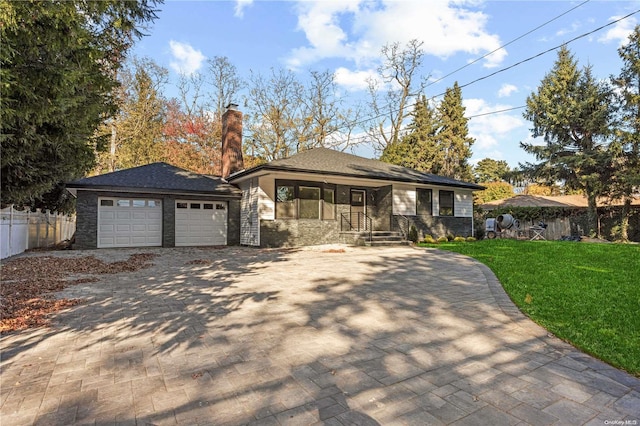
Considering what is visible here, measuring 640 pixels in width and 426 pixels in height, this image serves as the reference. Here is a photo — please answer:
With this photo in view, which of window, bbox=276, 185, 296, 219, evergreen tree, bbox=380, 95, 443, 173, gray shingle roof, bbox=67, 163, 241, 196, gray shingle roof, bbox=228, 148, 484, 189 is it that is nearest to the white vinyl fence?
gray shingle roof, bbox=67, 163, 241, 196

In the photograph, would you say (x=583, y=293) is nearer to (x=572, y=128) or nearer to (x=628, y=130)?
(x=628, y=130)

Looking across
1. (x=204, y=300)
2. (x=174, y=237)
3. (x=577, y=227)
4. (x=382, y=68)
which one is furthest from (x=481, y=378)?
(x=382, y=68)

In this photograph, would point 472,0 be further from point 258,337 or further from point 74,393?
point 74,393

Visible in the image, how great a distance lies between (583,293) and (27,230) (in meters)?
16.1

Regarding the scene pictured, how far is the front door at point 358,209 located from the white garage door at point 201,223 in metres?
5.83

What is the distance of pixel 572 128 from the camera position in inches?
859

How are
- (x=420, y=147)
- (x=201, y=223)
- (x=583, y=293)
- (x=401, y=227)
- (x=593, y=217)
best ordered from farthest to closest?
(x=420, y=147), (x=593, y=217), (x=401, y=227), (x=201, y=223), (x=583, y=293)

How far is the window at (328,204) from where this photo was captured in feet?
46.6

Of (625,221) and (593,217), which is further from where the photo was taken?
(593,217)

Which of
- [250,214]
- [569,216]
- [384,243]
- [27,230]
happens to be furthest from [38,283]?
[569,216]

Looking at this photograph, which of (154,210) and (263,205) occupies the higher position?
(263,205)

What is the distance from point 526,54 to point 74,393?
16.3 m

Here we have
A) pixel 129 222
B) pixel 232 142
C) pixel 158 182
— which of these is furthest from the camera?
pixel 232 142

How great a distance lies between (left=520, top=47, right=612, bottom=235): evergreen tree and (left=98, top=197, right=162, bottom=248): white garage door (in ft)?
77.6
